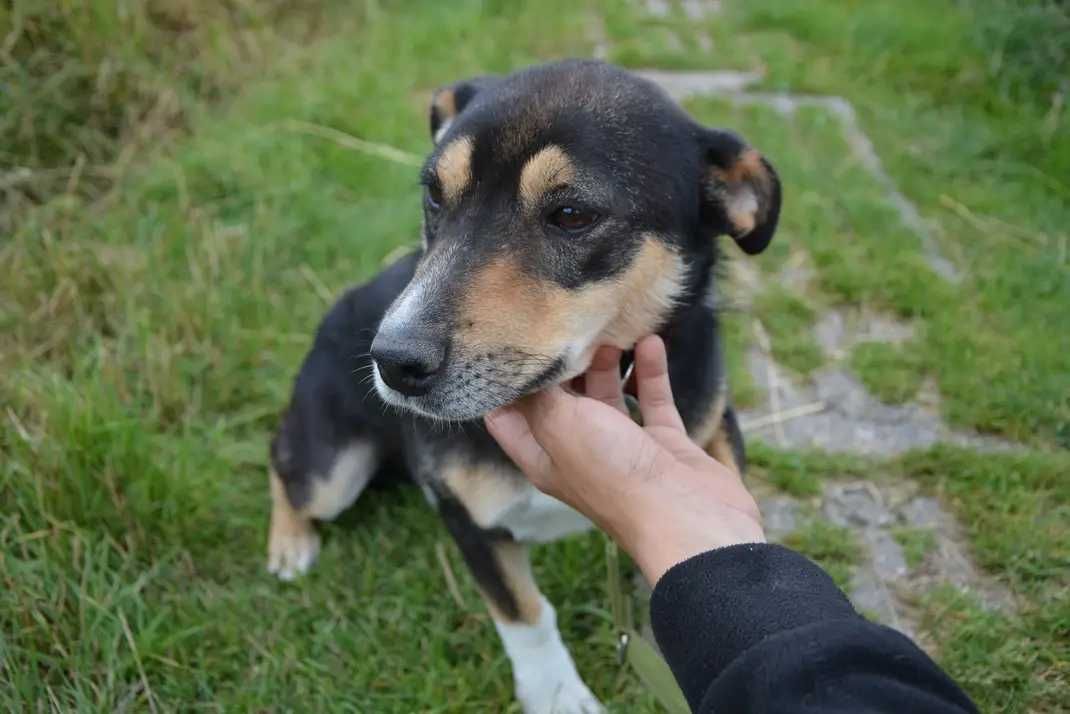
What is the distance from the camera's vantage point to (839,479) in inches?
142

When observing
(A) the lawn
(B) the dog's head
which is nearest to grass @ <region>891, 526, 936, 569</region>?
(A) the lawn

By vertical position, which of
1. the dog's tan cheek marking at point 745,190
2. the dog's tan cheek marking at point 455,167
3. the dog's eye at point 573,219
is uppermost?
the dog's tan cheek marking at point 455,167

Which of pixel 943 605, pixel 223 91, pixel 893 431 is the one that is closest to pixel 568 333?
pixel 943 605

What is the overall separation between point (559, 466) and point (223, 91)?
481 centimetres

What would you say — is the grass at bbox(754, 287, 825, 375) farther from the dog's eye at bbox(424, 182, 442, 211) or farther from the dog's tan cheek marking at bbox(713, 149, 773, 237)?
the dog's eye at bbox(424, 182, 442, 211)

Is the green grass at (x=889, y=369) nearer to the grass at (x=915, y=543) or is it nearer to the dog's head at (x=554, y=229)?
the grass at (x=915, y=543)

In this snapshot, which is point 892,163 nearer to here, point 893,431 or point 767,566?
point 893,431

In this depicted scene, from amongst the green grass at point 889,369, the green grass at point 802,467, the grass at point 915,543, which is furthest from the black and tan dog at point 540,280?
the green grass at point 889,369

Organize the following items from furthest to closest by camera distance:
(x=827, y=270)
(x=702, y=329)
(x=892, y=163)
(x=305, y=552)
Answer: (x=892, y=163)
(x=827, y=270)
(x=305, y=552)
(x=702, y=329)

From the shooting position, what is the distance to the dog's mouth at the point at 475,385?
2.13 meters

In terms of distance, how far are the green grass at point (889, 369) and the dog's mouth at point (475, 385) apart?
86.2 inches

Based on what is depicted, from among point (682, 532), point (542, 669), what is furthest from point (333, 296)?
point (682, 532)

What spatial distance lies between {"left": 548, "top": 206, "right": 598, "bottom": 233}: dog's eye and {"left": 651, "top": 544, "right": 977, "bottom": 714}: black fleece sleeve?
90 centimetres

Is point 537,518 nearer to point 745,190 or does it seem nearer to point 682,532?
point 682,532
